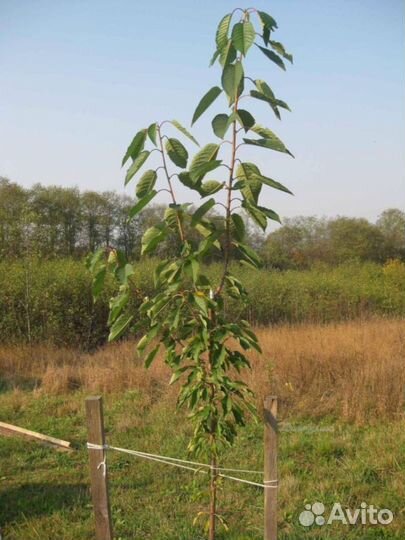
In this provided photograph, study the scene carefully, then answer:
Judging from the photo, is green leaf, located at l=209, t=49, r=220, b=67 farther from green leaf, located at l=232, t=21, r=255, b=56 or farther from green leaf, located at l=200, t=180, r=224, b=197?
green leaf, located at l=200, t=180, r=224, b=197

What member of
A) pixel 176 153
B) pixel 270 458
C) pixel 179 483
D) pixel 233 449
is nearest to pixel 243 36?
pixel 176 153

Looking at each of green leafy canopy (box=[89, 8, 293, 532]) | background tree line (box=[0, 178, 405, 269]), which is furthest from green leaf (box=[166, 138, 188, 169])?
background tree line (box=[0, 178, 405, 269])

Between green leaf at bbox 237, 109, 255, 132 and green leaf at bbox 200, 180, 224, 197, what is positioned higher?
green leaf at bbox 237, 109, 255, 132

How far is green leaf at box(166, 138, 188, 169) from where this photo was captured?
167 cm

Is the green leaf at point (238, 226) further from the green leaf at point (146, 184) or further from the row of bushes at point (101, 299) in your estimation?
the row of bushes at point (101, 299)

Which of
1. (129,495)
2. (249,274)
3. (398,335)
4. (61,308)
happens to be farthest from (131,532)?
(249,274)

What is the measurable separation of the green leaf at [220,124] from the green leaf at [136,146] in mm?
250

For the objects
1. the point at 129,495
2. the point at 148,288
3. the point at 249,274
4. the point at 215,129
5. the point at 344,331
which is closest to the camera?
the point at 215,129

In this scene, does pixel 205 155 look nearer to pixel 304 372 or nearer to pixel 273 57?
pixel 273 57

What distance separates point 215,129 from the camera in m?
1.54

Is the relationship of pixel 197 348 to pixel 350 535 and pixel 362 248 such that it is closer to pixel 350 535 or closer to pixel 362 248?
pixel 350 535

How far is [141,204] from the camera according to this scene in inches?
63.2

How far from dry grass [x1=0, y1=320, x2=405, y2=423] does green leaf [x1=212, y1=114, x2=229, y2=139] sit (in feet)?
13.5

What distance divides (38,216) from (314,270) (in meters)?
9.24
